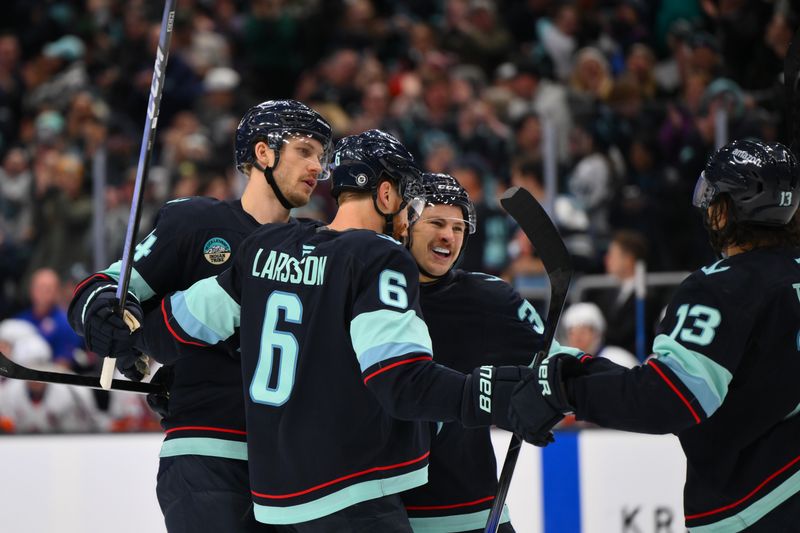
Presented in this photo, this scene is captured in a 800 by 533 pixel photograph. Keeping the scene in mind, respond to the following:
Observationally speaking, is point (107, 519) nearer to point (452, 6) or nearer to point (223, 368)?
point (223, 368)

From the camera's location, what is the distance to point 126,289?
333 cm

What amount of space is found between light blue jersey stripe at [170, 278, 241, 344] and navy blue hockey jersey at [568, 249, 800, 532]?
92 centimetres

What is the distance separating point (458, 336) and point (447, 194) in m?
0.44

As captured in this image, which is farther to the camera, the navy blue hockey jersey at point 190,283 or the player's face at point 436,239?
the player's face at point 436,239

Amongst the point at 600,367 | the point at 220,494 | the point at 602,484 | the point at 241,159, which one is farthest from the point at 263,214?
the point at 602,484

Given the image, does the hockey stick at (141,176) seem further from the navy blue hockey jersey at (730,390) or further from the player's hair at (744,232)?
the player's hair at (744,232)

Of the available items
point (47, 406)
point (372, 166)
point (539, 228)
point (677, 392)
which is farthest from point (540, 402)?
point (47, 406)

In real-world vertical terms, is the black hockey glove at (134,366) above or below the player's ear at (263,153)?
below

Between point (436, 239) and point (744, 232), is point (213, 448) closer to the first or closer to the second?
point (436, 239)

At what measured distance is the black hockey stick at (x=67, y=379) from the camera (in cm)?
362

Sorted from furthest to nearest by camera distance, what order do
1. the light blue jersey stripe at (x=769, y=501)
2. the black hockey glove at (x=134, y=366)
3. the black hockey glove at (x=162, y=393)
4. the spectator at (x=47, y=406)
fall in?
the spectator at (x=47, y=406)
the black hockey glove at (x=162, y=393)
the black hockey glove at (x=134, y=366)
the light blue jersey stripe at (x=769, y=501)

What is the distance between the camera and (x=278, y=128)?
3486mm

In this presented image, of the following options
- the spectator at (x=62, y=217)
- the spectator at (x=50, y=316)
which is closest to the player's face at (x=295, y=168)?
the spectator at (x=62, y=217)

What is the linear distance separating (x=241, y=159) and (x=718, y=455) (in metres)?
1.59
